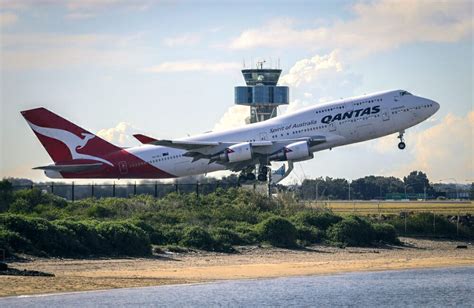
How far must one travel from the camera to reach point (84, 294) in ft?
162

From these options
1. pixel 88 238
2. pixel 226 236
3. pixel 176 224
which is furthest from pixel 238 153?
pixel 88 238

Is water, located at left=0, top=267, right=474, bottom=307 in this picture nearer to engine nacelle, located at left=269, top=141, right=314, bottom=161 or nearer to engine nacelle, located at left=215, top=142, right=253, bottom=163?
engine nacelle, located at left=269, top=141, right=314, bottom=161

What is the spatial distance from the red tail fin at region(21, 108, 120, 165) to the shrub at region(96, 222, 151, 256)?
77.1ft

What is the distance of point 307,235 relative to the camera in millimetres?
70938

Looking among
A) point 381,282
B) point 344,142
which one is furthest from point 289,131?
point 381,282

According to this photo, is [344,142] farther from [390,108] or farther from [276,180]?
[276,180]

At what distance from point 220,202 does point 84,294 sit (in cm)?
3310

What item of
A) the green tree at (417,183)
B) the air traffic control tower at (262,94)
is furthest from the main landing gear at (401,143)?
the green tree at (417,183)

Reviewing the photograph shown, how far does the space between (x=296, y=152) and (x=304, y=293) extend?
24.7 meters

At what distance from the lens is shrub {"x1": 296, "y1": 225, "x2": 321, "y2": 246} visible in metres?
70.4

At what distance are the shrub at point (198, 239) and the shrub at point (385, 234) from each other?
12.7 meters

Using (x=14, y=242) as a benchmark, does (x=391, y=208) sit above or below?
above

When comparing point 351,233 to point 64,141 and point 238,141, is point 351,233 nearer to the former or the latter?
point 238,141

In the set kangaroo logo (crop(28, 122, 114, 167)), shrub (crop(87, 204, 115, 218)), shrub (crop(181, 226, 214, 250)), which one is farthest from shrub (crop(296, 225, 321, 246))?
kangaroo logo (crop(28, 122, 114, 167))
